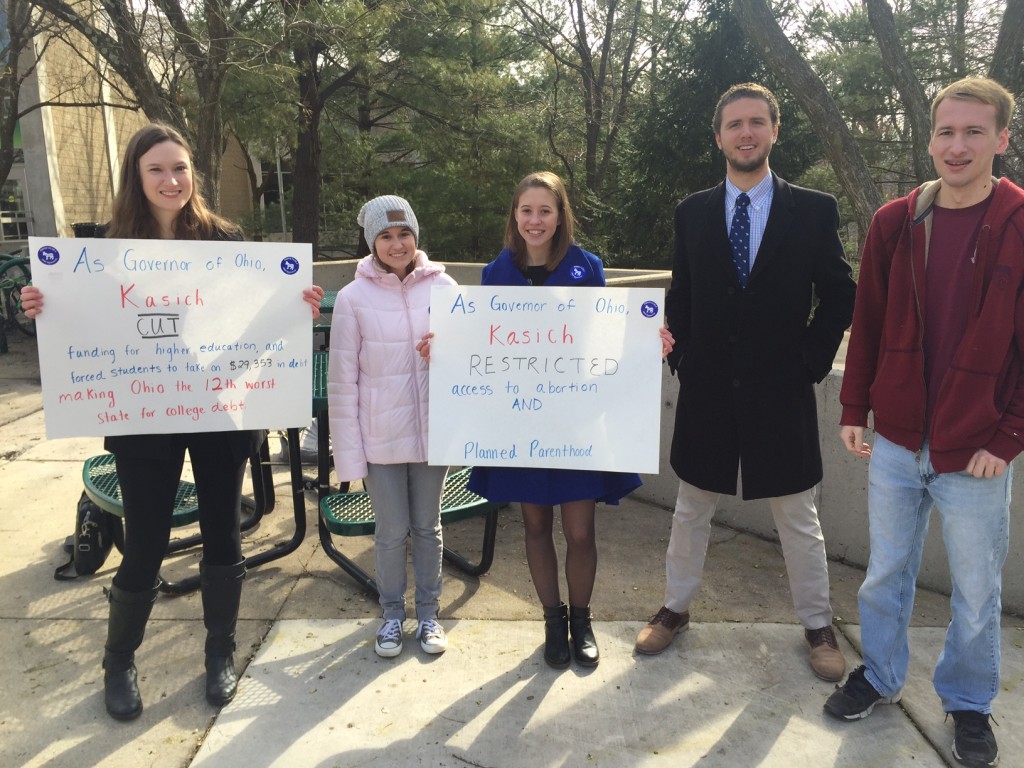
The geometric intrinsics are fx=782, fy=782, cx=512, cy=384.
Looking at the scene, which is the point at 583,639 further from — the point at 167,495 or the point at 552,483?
the point at 167,495

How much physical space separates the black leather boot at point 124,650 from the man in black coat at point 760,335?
→ 188 centimetres

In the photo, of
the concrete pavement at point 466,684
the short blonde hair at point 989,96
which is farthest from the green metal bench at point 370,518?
the short blonde hair at point 989,96

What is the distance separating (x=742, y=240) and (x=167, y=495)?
224 centimetres

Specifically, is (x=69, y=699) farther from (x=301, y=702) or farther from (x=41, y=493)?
(x=41, y=493)

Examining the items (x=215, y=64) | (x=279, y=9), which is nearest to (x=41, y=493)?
(x=215, y=64)

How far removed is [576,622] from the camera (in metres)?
3.09

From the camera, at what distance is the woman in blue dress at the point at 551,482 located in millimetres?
2834

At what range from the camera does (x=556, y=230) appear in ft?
9.46

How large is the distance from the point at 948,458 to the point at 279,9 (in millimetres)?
11424

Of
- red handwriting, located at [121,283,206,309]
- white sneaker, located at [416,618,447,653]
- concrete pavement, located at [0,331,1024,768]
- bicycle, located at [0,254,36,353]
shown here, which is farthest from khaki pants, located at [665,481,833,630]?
bicycle, located at [0,254,36,353]

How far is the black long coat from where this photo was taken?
9.25 feet

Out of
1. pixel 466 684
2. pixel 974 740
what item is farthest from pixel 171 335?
pixel 974 740

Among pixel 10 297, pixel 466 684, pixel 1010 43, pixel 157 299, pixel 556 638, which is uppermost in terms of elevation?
pixel 1010 43

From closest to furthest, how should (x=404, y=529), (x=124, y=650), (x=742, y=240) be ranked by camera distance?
(x=124, y=650), (x=742, y=240), (x=404, y=529)
